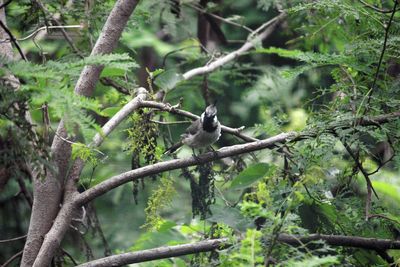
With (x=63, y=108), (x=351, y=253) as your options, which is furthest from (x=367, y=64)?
(x=63, y=108)

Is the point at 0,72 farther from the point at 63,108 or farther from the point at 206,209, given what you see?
the point at 206,209

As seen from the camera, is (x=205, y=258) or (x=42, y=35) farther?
(x=42, y=35)

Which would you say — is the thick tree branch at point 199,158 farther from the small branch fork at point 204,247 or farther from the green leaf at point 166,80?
the green leaf at point 166,80

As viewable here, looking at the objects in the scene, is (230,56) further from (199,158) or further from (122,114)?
(199,158)

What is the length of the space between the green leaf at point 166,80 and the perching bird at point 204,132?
363 mm

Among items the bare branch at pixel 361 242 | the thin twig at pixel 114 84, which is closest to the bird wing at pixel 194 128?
the thin twig at pixel 114 84

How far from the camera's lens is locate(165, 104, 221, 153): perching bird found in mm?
5098

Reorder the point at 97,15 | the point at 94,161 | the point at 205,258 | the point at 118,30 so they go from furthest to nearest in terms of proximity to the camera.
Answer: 1. the point at 97,15
2. the point at 118,30
3. the point at 205,258
4. the point at 94,161

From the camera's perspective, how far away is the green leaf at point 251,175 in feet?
11.7

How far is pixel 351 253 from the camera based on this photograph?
3.85m

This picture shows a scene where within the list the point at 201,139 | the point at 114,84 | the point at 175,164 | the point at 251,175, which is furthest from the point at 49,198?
the point at 114,84

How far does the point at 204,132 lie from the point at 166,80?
0.54 m

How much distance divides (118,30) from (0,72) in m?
1.73

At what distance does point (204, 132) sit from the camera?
5.16 m
